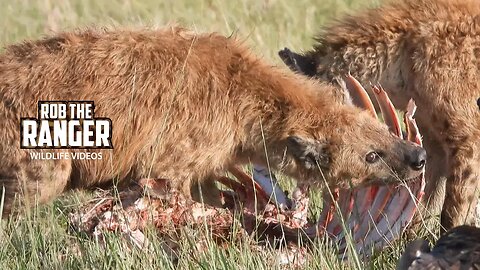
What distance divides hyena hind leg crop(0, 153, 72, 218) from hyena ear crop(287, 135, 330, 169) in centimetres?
120

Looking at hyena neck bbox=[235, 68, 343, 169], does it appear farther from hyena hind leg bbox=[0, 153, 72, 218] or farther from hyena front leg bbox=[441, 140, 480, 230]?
hyena front leg bbox=[441, 140, 480, 230]

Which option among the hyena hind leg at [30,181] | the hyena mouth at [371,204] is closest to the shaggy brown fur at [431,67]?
the hyena mouth at [371,204]

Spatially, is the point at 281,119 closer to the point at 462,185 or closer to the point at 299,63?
the point at 299,63

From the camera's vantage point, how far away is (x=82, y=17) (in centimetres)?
1256

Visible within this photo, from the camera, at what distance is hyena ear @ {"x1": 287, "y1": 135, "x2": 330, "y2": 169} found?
6.10 meters

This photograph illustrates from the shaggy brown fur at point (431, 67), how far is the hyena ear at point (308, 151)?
3.46ft

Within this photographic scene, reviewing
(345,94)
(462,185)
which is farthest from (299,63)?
(462,185)

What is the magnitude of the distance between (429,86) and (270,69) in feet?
4.15

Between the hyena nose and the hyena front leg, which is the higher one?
the hyena nose

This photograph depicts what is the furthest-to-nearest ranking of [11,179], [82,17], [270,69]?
[82,17] < [270,69] < [11,179]

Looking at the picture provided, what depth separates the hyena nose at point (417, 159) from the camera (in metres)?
6.10

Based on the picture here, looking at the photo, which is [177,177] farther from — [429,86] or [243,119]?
[429,86]

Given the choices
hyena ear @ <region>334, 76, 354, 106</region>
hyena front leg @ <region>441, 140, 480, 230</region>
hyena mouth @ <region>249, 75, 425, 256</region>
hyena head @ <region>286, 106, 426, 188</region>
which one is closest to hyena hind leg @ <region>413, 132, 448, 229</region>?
hyena front leg @ <region>441, 140, 480, 230</region>

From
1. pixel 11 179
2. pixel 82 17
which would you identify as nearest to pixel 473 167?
pixel 11 179
